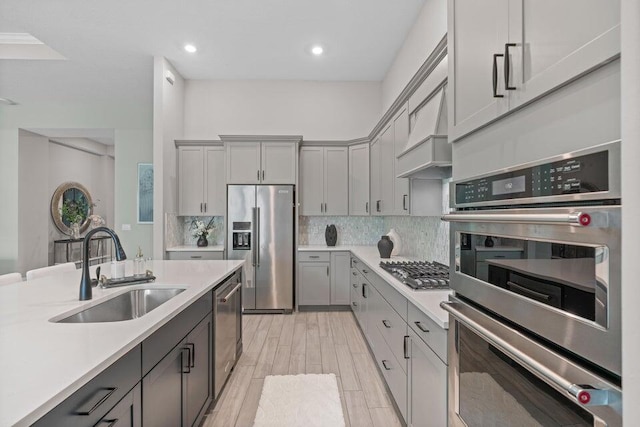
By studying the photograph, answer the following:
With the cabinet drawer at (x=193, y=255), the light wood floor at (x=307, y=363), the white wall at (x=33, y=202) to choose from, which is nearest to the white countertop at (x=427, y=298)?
the light wood floor at (x=307, y=363)

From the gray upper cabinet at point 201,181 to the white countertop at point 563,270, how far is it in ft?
14.5

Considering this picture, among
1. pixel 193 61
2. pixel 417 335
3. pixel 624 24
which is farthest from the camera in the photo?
pixel 193 61

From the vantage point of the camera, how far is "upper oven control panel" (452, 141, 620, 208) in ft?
2.06

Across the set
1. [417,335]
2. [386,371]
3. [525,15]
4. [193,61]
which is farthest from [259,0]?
[386,371]

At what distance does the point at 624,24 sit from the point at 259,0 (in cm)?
336

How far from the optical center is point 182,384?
1741mm

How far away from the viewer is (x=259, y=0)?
3221 mm

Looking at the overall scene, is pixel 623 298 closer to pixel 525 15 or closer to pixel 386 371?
pixel 525 15

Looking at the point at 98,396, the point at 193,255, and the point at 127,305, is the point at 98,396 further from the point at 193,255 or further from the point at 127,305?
the point at 193,255

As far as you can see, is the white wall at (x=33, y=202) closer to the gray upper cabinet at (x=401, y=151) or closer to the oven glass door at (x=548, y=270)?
the gray upper cabinet at (x=401, y=151)

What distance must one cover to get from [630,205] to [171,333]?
1710 mm

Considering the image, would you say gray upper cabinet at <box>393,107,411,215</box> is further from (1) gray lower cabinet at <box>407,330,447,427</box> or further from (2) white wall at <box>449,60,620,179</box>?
(2) white wall at <box>449,60,620,179</box>

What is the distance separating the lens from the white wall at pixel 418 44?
298 centimetres

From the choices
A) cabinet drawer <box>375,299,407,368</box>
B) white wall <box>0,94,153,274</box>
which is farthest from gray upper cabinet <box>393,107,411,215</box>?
white wall <box>0,94,153,274</box>
